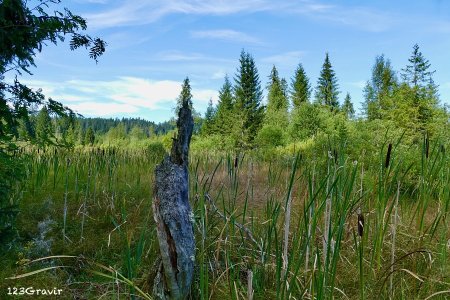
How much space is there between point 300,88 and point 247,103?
1107 centimetres

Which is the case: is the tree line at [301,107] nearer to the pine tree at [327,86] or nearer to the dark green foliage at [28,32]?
the pine tree at [327,86]

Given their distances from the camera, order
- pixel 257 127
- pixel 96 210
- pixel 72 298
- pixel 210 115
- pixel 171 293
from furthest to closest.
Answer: pixel 210 115 < pixel 257 127 < pixel 96 210 < pixel 72 298 < pixel 171 293

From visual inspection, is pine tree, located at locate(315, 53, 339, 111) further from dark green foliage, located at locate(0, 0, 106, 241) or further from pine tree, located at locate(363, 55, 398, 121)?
dark green foliage, located at locate(0, 0, 106, 241)

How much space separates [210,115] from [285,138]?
115ft

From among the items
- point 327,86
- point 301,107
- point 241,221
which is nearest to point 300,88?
point 327,86

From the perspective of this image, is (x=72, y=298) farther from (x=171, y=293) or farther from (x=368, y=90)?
(x=368, y=90)

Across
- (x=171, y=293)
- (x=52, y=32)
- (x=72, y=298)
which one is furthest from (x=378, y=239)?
(x=52, y=32)

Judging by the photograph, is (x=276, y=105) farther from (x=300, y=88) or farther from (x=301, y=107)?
(x=301, y=107)

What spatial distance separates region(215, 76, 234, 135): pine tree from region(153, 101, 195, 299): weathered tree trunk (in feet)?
138

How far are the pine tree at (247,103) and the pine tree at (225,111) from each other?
199 cm

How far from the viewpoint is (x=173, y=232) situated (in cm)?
223

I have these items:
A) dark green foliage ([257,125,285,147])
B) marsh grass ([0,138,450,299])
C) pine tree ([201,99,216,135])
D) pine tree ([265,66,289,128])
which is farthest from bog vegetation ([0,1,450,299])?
pine tree ([201,99,216,135])

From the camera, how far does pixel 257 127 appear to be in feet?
145

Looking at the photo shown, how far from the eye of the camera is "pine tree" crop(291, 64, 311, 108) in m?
50.8
